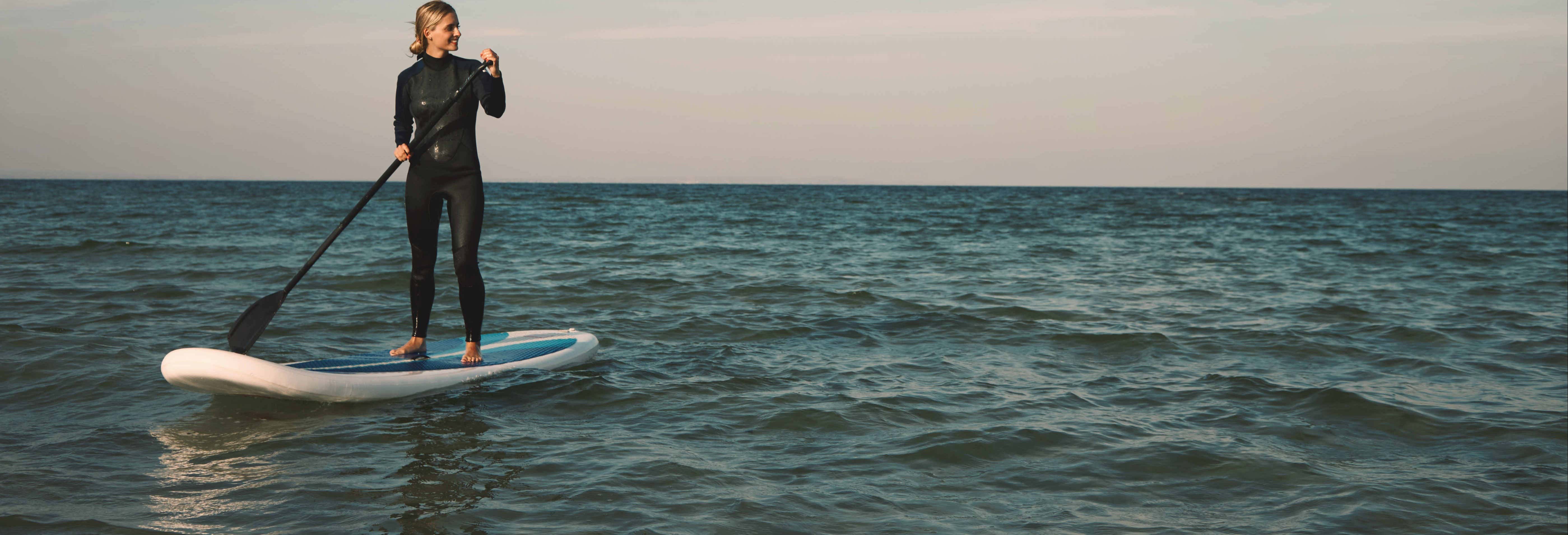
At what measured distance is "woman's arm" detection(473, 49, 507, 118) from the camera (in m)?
4.95

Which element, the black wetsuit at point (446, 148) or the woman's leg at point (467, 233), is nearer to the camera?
the black wetsuit at point (446, 148)

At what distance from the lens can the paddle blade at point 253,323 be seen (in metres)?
5.15

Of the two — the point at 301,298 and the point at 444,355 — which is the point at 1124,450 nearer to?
the point at 444,355

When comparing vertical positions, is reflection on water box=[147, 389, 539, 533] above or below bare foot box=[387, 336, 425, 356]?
below

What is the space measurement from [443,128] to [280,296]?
57.2 inches

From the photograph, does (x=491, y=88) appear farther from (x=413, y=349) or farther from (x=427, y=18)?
(x=413, y=349)

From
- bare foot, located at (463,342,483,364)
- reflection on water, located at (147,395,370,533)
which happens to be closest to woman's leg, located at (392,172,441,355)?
bare foot, located at (463,342,483,364)

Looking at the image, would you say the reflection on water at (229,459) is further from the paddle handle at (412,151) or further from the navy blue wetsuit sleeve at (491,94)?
the navy blue wetsuit sleeve at (491,94)

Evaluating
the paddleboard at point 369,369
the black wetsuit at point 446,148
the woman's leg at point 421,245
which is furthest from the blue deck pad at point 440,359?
the black wetsuit at point 446,148

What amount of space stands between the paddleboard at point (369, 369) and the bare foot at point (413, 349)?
5cm

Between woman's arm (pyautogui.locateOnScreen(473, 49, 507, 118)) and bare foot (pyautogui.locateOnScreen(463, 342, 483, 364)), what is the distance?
150 centimetres

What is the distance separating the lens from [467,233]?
5277 millimetres

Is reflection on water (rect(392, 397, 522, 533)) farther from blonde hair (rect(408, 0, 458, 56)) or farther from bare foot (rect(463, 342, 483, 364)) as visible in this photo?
blonde hair (rect(408, 0, 458, 56))

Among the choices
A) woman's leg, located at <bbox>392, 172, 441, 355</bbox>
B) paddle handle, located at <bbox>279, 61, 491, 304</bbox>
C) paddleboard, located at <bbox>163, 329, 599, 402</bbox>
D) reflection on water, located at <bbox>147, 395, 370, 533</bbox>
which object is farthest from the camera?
woman's leg, located at <bbox>392, 172, 441, 355</bbox>
